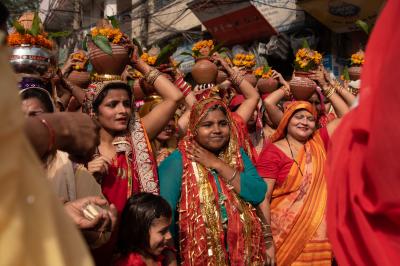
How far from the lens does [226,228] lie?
388cm

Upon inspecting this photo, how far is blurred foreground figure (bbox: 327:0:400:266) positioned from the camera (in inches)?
60.1

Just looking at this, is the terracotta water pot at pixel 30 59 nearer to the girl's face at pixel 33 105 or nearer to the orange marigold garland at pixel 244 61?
the girl's face at pixel 33 105

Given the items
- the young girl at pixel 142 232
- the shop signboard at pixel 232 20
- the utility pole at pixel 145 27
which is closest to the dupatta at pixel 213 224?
the young girl at pixel 142 232

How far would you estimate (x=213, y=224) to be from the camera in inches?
151

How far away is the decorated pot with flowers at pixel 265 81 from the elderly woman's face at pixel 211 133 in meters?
2.92

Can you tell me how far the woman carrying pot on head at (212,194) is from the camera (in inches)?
150

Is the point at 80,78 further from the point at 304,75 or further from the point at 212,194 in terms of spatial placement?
the point at 212,194

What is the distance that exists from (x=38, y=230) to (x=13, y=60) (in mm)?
2575

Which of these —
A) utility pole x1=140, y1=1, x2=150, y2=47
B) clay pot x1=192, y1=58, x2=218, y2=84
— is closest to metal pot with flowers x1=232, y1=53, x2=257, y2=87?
clay pot x1=192, y1=58, x2=218, y2=84

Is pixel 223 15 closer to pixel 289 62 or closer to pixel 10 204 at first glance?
pixel 289 62

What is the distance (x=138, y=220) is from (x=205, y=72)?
7.98 ft

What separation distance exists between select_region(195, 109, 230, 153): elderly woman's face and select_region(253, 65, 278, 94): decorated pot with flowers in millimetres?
2921

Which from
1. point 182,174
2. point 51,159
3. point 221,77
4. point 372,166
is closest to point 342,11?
point 221,77

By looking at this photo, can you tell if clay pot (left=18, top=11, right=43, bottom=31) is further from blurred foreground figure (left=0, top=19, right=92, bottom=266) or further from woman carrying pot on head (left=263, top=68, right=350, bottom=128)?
blurred foreground figure (left=0, top=19, right=92, bottom=266)
